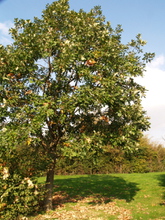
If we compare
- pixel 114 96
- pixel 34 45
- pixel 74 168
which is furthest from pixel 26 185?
pixel 74 168

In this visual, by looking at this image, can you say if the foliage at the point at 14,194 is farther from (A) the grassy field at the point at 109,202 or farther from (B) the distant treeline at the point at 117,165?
(B) the distant treeline at the point at 117,165

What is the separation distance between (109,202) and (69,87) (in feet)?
31.3

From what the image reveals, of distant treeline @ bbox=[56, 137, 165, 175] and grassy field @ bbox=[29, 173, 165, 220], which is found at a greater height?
distant treeline @ bbox=[56, 137, 165, 175]

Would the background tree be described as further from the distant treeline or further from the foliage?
the distant treeline

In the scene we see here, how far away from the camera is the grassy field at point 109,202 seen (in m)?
12.3

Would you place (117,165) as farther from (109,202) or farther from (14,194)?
(14,194)

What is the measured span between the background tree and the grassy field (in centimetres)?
216

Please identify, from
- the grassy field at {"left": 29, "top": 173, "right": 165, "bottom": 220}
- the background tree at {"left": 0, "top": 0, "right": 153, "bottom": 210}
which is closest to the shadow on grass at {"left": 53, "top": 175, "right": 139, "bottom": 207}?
the grassy field at {"left": 29, "top": 173, "right": 165, "bottom": 220}

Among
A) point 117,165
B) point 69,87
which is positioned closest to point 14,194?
point 69,87

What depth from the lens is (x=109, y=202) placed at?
51.4ft

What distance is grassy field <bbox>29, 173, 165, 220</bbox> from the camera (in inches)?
483

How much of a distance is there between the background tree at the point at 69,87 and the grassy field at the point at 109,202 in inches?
85.2

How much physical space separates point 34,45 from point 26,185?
7.92 m

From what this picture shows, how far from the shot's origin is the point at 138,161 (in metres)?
38.9
